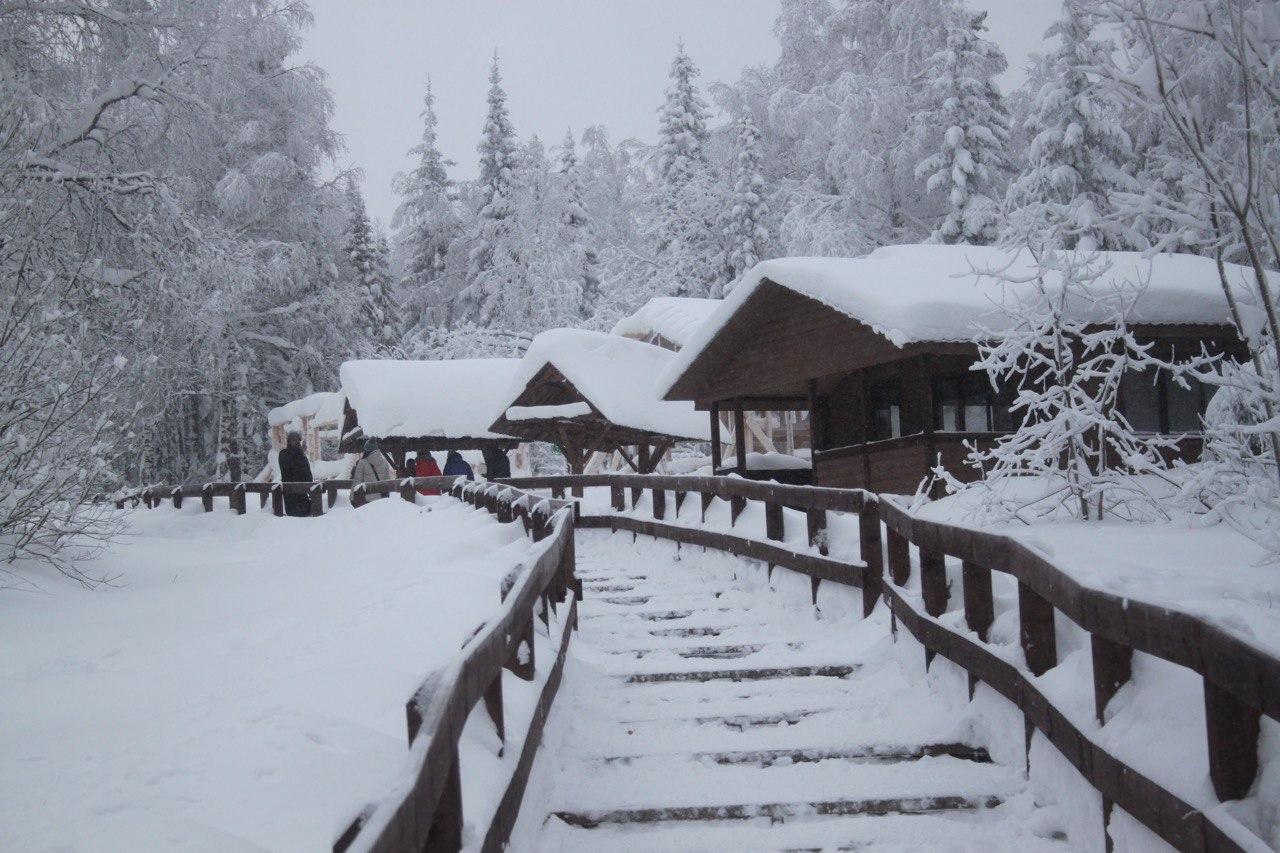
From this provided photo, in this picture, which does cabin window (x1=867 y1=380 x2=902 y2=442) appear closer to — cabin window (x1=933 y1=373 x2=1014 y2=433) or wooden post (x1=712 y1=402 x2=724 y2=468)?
cabin window (x1=933 y1=373 x2=1014 y2=433)

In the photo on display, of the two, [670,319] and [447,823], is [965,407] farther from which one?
[670,319]

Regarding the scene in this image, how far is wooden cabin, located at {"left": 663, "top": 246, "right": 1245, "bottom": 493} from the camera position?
12148 mm

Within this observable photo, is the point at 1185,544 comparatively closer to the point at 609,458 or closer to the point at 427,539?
the point at 427,539

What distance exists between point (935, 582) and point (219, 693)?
11.8ft

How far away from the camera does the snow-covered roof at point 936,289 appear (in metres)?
11.6

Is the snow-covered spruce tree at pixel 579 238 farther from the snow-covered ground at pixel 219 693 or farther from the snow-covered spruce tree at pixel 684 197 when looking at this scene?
the snow-covered ground at pixel 219 693

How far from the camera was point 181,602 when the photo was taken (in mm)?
8312

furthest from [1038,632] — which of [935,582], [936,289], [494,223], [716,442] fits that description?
[494,223]

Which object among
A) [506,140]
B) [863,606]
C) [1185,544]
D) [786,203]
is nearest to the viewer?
[1185,544]

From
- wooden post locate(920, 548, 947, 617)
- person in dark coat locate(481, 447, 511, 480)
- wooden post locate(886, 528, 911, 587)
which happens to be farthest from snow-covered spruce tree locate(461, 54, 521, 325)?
wooden post locate(920, 548, 947, 617)

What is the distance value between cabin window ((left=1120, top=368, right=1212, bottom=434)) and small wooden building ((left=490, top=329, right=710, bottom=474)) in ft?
32.5

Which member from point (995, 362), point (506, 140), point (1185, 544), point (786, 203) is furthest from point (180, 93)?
point (506, 140)

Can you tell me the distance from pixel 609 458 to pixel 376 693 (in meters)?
30.1

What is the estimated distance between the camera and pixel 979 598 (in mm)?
4586
